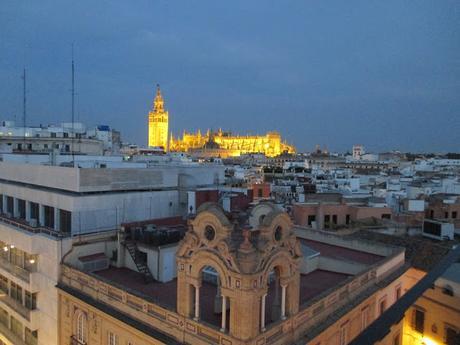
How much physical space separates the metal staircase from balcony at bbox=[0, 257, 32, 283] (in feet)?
Result: 15.8

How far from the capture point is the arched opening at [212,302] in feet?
39.9

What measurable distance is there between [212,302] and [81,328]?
5624 mm

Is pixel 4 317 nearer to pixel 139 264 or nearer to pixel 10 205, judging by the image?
pixel 10 205

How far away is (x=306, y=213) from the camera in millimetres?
34750

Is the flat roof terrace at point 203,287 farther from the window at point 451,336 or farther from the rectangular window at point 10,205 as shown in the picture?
the rectangular window at point 10,205

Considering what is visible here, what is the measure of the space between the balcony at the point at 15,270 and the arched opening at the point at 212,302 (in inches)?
342

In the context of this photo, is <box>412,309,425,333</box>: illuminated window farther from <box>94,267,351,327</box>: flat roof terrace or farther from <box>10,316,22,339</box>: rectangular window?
<box>10,316,22,339</box>: rectangular window

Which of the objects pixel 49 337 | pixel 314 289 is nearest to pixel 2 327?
pixel 49 337

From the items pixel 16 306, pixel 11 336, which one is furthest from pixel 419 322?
pixel 11 336

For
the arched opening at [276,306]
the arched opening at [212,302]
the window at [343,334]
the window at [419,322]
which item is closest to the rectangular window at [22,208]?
the arched opening at [212,302]

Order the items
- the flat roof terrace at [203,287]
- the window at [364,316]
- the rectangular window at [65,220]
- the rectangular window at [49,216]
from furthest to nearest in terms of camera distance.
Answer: the rectangular window at [49,216], the rectangular window at [65,220], the window at [364,316], the flat roof terrace at [203,287]

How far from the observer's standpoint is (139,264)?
57.5 feet

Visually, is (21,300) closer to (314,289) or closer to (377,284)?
(314,289)

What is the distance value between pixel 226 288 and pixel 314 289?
6.37m
